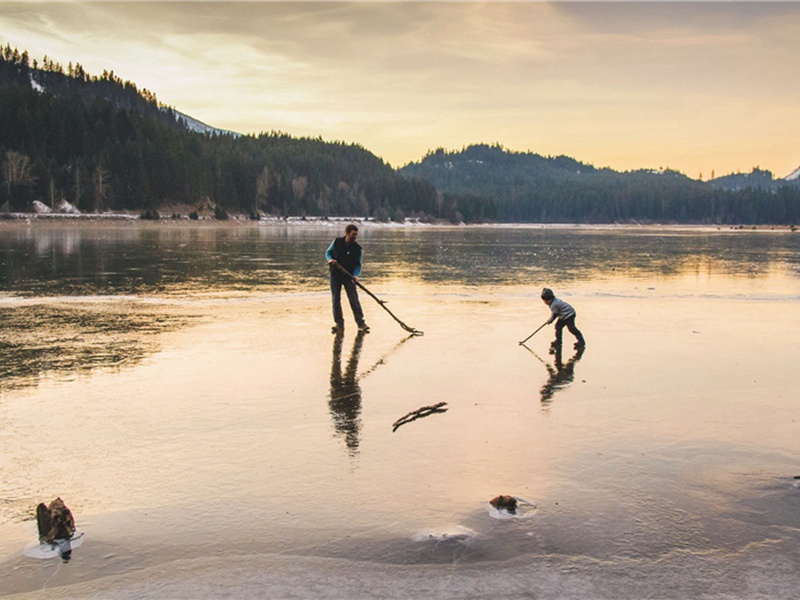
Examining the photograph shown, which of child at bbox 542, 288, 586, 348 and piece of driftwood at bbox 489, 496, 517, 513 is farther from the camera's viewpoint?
child at bbox 542, 288, 586, 348

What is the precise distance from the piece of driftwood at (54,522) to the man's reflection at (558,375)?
5.28 m

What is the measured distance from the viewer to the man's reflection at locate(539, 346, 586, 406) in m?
8.80

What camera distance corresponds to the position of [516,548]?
4.64 m

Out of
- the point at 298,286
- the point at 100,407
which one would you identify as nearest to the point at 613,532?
the point at 100,407

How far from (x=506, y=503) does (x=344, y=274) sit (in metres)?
9.24

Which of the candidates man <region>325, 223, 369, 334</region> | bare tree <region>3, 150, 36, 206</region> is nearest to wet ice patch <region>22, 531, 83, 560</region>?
man <region>325, 223, 369, 334</region>

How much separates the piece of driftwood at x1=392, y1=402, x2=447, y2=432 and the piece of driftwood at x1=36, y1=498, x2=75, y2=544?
3.27 metres

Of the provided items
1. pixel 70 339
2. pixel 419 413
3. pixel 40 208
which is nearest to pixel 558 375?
pixel 419 413

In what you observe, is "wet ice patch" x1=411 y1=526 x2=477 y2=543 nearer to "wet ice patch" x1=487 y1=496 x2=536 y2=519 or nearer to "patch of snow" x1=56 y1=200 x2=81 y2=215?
"wet ice patch" x1=487 y1=496 x2=536 y2=519

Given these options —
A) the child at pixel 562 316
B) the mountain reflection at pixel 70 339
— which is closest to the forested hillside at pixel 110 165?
the mountain reflection at pixel 70 339

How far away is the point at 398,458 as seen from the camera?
249 inches

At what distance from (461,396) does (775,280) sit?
20.2m

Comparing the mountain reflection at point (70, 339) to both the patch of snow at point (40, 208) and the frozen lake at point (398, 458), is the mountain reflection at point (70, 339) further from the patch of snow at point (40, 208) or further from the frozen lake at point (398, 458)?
the patch of snow at point (40, 208)

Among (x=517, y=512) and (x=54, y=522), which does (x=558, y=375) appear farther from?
(x=54, y=522)
